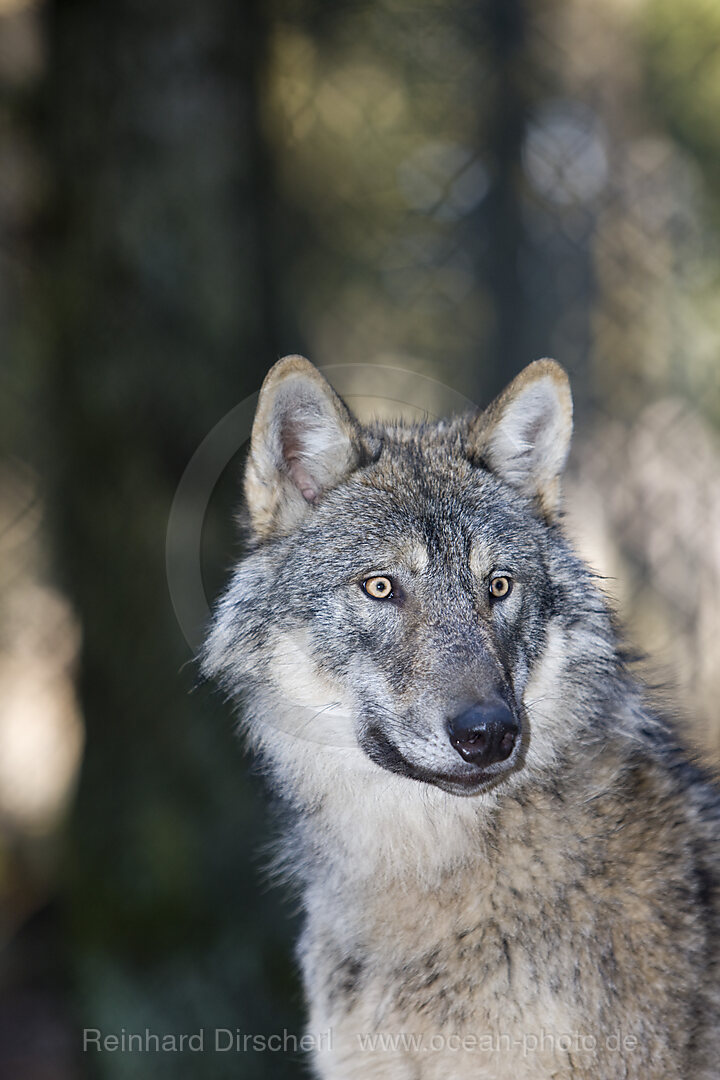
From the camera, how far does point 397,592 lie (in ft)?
8.91

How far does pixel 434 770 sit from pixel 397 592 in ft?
1.80

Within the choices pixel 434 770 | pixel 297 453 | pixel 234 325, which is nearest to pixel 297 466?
pixel 297 453

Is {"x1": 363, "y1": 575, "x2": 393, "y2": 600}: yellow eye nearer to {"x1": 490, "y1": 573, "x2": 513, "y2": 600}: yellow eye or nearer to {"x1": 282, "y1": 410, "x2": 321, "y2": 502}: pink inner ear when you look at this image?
{"x1": 490, "y1": 573, "x2": 513, "y2": 600}: yellow eye

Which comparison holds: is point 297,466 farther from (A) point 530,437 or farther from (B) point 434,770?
(B) point 434,770

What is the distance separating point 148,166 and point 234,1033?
437 centimetres

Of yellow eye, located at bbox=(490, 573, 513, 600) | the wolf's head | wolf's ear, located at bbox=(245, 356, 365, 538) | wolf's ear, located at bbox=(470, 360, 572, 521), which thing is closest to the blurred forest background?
wolf's ear, located at bbox=(470, 360, 572, 521)

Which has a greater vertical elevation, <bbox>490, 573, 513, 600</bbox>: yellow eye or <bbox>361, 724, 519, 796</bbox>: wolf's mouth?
<bbox>490, 573, 513, 600</bbox>: yellow eye

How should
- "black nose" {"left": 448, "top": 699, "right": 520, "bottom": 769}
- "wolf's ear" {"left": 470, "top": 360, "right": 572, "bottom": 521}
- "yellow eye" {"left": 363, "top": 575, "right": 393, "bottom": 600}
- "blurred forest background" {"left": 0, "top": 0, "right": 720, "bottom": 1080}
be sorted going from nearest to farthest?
1. "black nose" {"left": 448, "top": 699, "right": 520, "bottom": 769}
2. "yellow eye" {"left": 363, "top": 575, "right": 393, "bottom": 600}
3. "wolf's ear" {"left": 470, "top": 360, "right": 572, "bottom": 521}
4. "blurred forest background" {"left": 0, "top": 0, "right": 720, "bottom": 1080}

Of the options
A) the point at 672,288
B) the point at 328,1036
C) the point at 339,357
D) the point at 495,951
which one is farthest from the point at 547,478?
the point at 339,357

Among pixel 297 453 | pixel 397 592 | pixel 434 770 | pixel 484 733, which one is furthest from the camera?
pixel 297 453

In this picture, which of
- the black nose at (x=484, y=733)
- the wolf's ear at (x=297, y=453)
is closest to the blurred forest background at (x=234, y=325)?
the wolf's ear at (x=297, y=453)

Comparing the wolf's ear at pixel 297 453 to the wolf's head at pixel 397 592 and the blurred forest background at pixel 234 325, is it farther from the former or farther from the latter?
the blurred forest background at pixel 234 325

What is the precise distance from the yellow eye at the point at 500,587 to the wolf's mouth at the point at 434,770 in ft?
1.59

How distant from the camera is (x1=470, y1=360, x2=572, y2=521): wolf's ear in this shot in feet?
9.57
